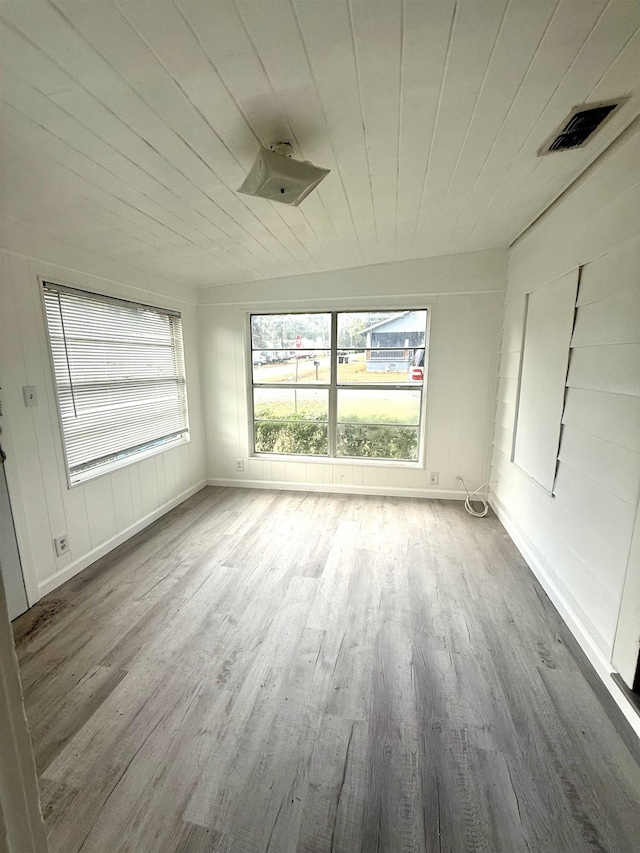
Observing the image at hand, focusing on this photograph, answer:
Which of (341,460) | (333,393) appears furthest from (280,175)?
(341,460)

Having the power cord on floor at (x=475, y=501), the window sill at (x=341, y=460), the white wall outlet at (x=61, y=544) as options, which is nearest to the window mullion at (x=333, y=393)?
the window sill at (x=341, y=460)

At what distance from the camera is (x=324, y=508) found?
3441 mm

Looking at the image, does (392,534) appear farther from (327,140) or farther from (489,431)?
(327,140)

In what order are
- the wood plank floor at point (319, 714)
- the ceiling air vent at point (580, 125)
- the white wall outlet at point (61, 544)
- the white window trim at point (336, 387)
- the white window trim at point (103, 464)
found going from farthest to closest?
the white window trim at point (336, 387), the white wall outlet at point (61, 544), the white window trim at point (103, 464), the ceiling air vent at point (580, 125), the wood plank floor at point (319, 714)

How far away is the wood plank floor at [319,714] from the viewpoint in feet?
3.59

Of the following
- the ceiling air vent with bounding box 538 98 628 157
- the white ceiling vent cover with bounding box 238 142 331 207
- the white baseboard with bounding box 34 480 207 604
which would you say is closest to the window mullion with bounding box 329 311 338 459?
the white baseboard with bounding box 34 480 207 604

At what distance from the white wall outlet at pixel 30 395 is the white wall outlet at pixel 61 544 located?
0.89m

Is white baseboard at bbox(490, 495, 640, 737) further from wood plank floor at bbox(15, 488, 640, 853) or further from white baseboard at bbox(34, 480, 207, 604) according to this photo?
white baseboard at bbox(34, 480, 207, 604)

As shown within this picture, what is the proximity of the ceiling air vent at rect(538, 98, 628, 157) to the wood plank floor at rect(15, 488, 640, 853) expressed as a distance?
2458 millimetres

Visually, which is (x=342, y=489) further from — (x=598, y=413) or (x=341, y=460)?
(x=598, y=413)

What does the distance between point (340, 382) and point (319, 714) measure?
281 centimetres

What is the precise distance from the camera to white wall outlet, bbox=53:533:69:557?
87.7 inches

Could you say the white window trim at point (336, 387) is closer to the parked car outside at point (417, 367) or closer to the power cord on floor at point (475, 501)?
the parked car outside at point (417, 367)

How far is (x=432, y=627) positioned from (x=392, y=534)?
3.39ft
